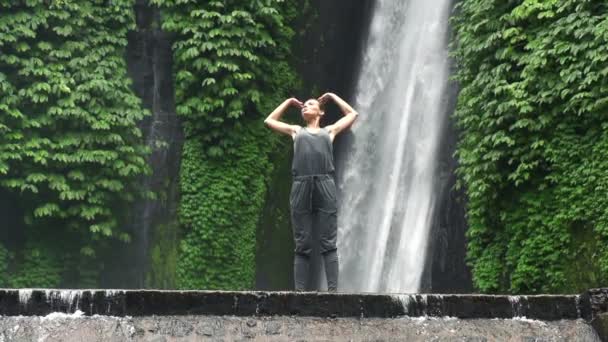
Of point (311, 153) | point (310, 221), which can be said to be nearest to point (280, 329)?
point (310, 221)

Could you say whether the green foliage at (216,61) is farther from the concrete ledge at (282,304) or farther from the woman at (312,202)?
the concrete ledge at (282,304)

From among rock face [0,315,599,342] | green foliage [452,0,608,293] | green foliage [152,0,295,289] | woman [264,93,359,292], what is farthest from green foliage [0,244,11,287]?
rock face [0,315,599,342]

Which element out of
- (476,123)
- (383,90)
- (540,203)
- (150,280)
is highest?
(383,90)

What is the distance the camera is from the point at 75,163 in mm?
15211

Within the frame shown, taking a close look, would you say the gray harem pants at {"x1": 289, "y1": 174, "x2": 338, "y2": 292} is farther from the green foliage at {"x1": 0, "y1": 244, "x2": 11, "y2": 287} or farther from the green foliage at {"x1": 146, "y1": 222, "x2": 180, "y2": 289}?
the green foliage at {"x1": 0, "y1": 244, "x2": 11, "y2": 287}

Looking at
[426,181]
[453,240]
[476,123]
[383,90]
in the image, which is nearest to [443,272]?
[453,240]

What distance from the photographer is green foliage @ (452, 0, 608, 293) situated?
11000 mm

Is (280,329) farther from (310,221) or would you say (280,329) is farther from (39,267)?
(39,267)

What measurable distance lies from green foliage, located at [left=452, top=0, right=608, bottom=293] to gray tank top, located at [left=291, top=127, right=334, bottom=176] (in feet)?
11.8

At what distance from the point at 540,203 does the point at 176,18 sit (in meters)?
6.97

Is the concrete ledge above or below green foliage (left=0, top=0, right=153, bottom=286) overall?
below

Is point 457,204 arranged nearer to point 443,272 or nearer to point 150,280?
point 443,272

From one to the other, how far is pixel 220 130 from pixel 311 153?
25.0 feet

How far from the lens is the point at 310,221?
28.6ft
